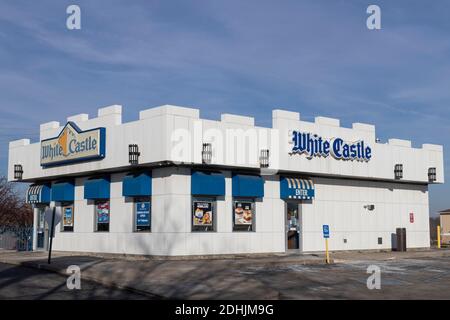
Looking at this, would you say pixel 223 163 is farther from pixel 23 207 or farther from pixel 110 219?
pixel 23 207

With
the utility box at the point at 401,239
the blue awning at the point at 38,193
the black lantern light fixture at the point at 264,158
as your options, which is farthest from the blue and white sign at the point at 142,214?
the utility box at the point at 401,239

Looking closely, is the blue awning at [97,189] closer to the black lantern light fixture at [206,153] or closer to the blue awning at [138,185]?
the blue awning at [138,185]

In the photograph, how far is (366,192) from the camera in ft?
107

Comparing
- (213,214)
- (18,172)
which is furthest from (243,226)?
(18,172)

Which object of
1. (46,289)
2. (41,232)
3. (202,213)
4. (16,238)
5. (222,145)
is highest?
(222,145)

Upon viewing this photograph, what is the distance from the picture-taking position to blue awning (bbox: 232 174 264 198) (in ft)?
87.0

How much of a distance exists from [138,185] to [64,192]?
6340mm

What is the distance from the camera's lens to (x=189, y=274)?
18922mm

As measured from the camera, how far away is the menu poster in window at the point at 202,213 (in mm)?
25500

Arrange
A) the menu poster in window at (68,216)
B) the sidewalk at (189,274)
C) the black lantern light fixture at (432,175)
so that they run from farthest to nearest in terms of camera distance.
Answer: the black lantern light fixture at (432,175) < the menu poster in window at (68,216) < the sidewalk at (189,274)

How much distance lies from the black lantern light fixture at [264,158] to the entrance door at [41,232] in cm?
1307

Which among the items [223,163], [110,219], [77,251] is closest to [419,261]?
[223,163]

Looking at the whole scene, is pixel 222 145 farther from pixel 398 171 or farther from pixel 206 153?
pixel 398 171

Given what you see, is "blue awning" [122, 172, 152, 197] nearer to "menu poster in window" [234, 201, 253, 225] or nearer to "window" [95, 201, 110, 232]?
"window" [95, 201, 110, 232]
